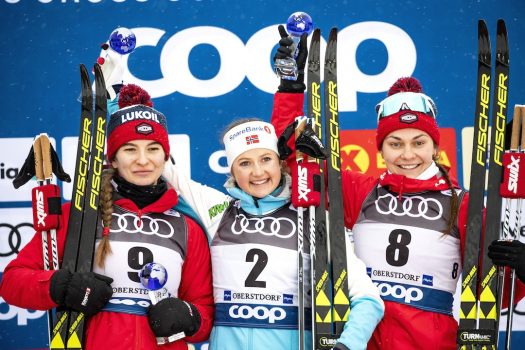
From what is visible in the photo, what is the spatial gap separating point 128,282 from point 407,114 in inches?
53.9

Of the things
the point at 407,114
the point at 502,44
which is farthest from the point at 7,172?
the point at 502,44

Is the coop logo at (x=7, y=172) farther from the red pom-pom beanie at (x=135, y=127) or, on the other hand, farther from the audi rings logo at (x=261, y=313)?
the audi rings logo at (x=261, y=313)

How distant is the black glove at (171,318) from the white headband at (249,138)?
652 mm

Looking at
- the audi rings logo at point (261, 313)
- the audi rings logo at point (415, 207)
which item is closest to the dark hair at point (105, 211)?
the audi rings logo at point (261, 313)

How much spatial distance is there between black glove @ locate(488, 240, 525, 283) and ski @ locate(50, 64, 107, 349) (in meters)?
1.64

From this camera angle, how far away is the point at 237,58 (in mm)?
4719

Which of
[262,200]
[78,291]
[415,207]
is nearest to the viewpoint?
[78,291]

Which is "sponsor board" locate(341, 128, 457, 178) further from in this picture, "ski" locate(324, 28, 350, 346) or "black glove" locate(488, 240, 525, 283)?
"black glove" locate(488, 240, 525, 283)

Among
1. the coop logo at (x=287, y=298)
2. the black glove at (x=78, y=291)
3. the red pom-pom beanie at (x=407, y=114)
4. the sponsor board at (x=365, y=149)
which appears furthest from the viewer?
the sponsor board at (x=365, y=149)

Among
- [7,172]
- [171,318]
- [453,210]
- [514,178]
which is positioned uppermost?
[7,172]

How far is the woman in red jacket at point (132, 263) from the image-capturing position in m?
2.97

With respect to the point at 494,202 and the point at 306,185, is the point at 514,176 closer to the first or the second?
the point at 494,202

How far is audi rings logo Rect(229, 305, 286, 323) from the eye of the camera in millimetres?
3033

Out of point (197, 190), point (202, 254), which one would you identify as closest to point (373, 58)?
point (197, 190)
